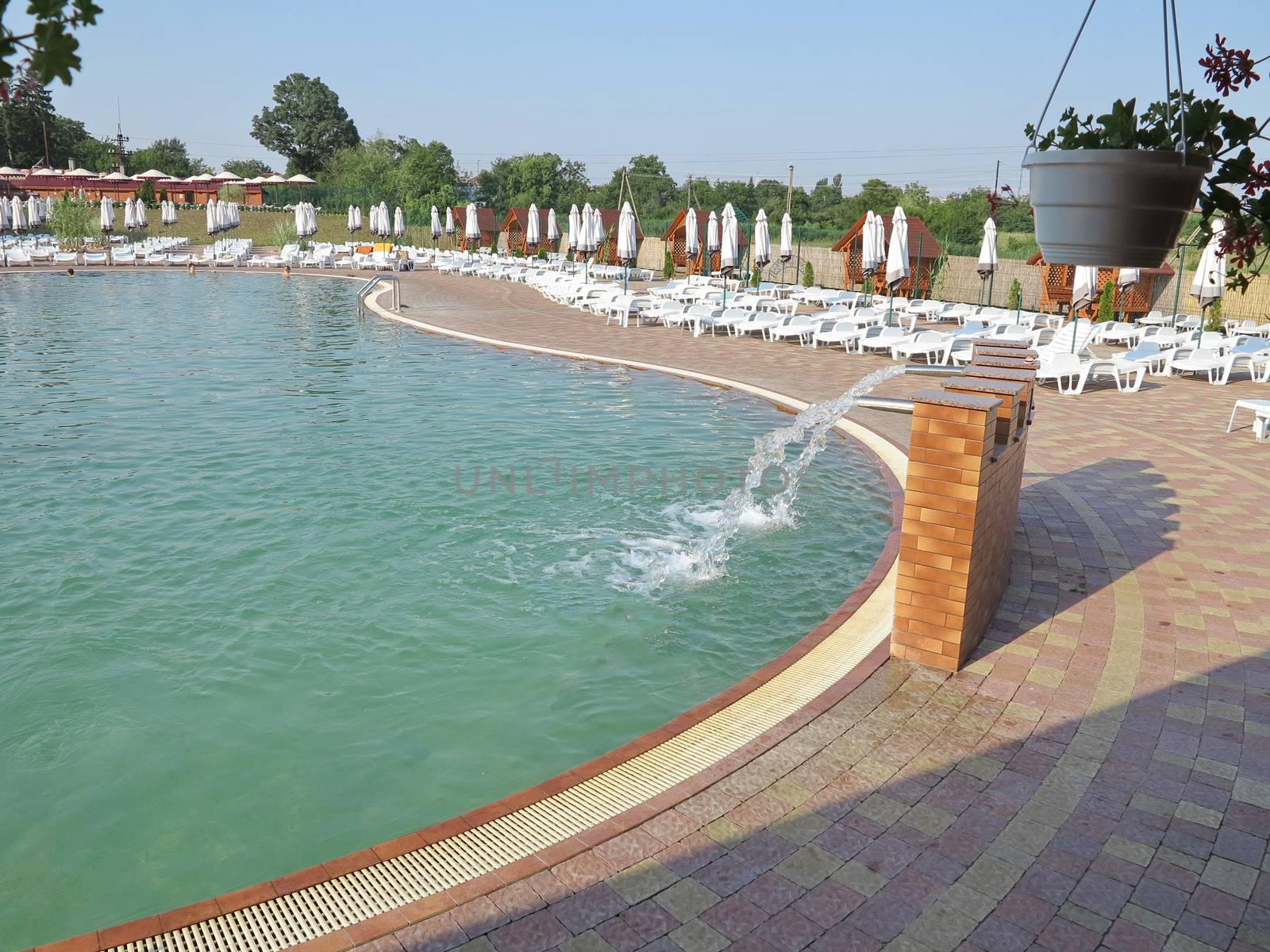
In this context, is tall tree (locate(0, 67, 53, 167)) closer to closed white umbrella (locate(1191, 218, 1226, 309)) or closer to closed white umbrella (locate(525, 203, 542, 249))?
closed white umbrella (locate(525, 203, 542, 249))

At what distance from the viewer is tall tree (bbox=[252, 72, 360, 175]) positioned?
9900 centimetres

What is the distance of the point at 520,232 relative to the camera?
49688 mm

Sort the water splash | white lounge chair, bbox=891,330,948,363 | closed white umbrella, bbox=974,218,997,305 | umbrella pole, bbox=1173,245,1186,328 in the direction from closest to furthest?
the water splash → white lounge chair, bbox=891,330,948,363 → umbrella pole, bbox=1173,245,1186,328 → closed white umbrella, bbox=974,218,997,305

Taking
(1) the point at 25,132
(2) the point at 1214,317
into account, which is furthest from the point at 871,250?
(1) the point at 25,132

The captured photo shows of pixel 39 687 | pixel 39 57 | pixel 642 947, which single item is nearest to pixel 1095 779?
pixel 642 947

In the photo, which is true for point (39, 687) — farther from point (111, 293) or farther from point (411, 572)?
point (111, 293)

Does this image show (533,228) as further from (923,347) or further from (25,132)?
(25,132)

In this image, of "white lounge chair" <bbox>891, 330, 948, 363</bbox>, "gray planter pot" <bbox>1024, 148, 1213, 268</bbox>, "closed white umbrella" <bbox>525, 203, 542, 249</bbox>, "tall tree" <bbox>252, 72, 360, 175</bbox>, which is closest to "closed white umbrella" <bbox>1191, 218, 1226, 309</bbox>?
"white lounge chair" <bbox>891, 330, 948, 363</bbox>

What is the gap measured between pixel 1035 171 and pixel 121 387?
1336 centimetres

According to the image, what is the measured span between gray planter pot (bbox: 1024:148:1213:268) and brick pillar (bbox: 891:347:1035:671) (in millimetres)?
1755

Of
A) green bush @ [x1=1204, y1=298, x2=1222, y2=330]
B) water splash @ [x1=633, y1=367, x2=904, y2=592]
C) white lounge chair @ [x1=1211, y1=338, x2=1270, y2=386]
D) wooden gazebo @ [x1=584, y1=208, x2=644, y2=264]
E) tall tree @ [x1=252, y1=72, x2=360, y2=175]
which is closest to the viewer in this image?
water splash @ [x1=633, y1=367, x2=904, y2=592]

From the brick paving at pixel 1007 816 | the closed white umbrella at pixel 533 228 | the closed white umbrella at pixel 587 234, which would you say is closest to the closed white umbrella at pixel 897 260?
the brick paving at pixel 1007 816

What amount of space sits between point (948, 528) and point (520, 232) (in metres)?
48.0

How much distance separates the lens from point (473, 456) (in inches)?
374
